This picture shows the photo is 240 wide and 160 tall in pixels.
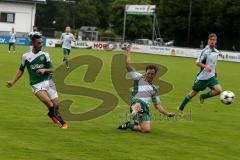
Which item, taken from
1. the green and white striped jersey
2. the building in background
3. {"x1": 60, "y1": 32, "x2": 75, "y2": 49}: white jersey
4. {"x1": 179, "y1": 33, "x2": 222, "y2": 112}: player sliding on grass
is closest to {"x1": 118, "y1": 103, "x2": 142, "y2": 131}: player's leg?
the green and white striped jersey

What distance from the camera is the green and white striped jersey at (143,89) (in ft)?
39.4

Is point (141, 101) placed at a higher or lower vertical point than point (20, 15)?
lower

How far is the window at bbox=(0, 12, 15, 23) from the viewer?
3317 inches

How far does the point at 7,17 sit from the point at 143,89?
75.1m

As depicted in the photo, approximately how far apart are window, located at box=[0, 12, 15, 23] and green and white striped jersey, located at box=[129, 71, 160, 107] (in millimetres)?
74382

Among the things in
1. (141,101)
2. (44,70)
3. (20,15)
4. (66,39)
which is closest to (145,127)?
(141,101)

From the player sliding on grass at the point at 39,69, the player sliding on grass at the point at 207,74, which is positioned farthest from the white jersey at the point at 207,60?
the player sliding on grass at the point at 39,69

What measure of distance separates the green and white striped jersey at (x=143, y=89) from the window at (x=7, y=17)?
244 ft

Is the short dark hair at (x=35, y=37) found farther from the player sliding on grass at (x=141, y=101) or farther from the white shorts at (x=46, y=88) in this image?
the player sliding on grass at (x=141, y=101)

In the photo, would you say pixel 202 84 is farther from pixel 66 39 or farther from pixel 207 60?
pixel 66 39

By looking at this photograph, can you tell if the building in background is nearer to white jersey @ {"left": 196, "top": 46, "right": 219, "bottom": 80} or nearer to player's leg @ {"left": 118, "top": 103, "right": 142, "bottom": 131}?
white jersey @ {"left": 196, "top": 46, "right": 219, "bottom": 80}

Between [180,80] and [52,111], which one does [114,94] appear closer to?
[52,111]

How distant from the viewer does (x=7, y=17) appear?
84.7 meters

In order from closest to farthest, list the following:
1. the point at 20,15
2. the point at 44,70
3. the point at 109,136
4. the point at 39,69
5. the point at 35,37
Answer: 1. the point at 109,136
2. the point at 35,37
3. the point at 44,70
4. the point at 39,69
5. the point at 20,15
